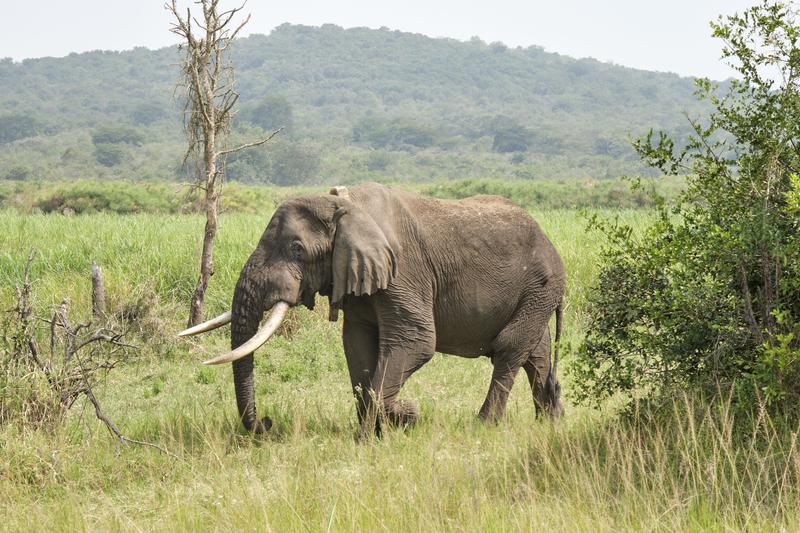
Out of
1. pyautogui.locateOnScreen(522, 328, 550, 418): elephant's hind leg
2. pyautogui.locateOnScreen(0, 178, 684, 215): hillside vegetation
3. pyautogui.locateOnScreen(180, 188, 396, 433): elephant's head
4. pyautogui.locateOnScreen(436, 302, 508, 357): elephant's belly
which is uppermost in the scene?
pyautogui.locateOnScreen(180, 188, 396, 433): elephant's head

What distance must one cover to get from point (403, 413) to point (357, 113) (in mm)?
142355

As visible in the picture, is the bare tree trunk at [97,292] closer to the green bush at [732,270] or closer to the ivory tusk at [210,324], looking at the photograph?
the ivory tusk at [210,324]

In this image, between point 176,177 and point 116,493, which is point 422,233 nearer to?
point 116,493

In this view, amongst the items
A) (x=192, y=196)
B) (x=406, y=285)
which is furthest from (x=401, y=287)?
(x=192, y=196)

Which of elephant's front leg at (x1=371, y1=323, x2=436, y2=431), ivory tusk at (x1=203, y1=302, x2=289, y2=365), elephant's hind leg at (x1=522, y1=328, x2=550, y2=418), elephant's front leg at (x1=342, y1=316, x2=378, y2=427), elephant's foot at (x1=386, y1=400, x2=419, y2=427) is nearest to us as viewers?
ivory tusk at (x1=203, y1=302, x2=289, y2=365)

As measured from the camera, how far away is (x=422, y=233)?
7359mm

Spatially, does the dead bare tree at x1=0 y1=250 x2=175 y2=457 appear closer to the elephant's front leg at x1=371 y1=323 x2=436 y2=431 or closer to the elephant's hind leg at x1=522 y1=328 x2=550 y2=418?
the elephant's front leg at x1=371 y1=323 x2=436 y2=431

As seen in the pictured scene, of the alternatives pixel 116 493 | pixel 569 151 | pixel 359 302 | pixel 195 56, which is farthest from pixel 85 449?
pixel 569 151

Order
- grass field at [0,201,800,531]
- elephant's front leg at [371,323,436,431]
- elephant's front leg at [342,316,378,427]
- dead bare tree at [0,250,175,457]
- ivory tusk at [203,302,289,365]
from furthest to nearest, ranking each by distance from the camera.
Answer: elephant's front leg at [342,316,378,427]
elephant's front leg at [371,323,436,431]
dead bare tree at [0,250,175,457]
ivory tusk at [203,302,289,365]
grass field at [0,201,800,531]

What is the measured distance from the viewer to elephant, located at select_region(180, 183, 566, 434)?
22.5ft

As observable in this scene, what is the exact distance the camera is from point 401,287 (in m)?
7.13

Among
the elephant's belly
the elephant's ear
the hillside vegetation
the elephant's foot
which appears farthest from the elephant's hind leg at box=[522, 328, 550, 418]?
the hillside vegetation

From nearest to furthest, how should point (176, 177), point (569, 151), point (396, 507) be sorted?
point (396, 507) < point (176, 177) < point (569, 151)

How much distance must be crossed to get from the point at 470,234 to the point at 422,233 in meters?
0.40
